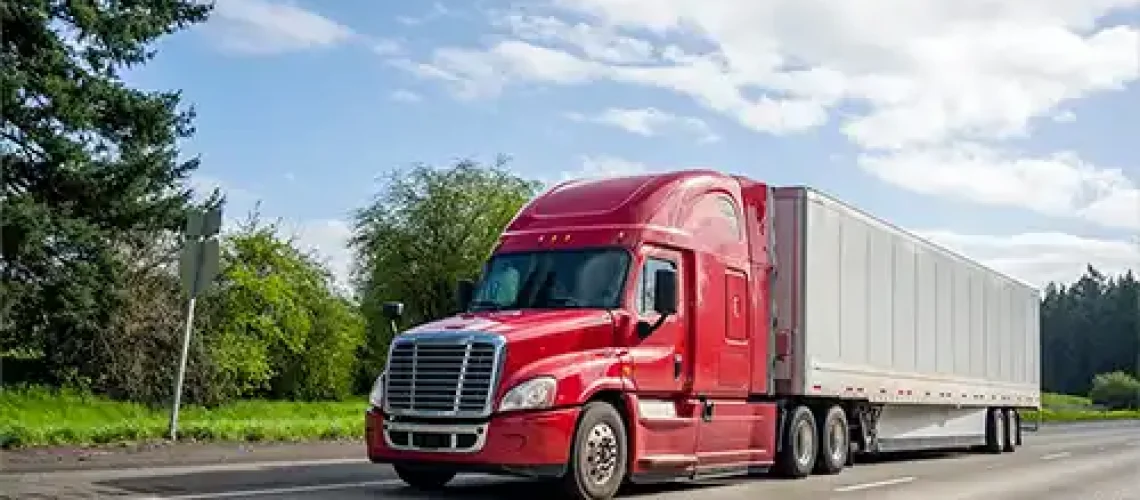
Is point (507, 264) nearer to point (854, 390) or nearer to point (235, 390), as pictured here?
point (854, 390)

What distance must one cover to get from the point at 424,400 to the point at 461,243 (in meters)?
42.4

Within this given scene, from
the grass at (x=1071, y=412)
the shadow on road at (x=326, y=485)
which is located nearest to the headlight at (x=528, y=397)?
the shadow on road at (x=326, y=485)

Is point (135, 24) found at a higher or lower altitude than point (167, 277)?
higher

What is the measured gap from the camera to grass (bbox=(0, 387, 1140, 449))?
1827cm

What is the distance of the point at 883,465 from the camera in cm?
2077

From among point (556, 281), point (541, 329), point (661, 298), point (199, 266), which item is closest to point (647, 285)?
point (661, 298)

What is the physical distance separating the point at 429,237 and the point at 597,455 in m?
42.4

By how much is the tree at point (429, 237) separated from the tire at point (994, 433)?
2780cm

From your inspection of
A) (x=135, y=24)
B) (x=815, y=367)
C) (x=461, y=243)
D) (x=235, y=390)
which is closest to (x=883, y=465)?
(x=815, y=367)

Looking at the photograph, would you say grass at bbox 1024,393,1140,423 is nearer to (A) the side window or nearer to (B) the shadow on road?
(B) the shadow on road

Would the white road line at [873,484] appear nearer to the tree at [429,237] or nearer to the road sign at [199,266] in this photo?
the road sign at [199,266]

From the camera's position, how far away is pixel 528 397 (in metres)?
11.8

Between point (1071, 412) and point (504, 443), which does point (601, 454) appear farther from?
point (1071, 412)

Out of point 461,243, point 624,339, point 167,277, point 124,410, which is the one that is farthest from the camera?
point 461,243
